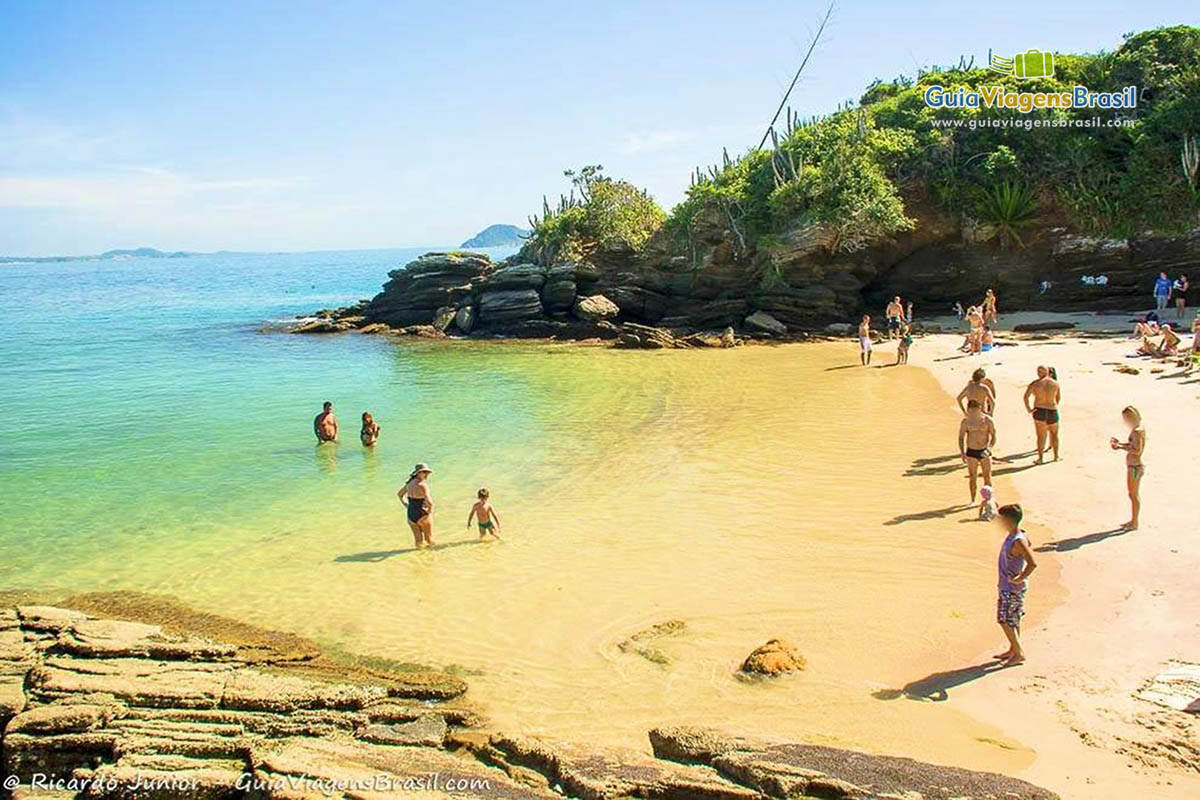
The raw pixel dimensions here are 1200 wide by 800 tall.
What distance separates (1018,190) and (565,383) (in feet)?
57.2

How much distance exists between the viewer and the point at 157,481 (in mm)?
15633

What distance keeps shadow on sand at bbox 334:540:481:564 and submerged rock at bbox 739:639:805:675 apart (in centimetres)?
517

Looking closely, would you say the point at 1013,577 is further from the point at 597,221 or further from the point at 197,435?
the point at 597,221

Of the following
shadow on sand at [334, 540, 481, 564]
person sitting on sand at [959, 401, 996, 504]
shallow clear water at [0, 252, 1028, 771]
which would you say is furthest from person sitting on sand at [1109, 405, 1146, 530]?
shadow on sand at [334, 540, 481, 564]

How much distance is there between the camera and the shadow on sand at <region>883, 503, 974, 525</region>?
443 inches

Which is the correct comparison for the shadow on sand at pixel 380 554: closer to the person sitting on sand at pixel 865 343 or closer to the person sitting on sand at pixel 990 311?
the person sitting on sand at pixel 865 343

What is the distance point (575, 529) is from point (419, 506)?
230cm

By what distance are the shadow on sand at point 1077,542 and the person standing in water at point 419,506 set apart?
7.85 metres

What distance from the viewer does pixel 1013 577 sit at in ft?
23.7

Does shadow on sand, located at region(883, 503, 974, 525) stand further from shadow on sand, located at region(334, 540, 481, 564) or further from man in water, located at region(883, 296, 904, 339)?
man in water, located at region(883, 296, 904, 339)

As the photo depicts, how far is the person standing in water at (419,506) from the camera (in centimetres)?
1138

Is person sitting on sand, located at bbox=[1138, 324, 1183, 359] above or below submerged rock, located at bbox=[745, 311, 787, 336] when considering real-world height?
below

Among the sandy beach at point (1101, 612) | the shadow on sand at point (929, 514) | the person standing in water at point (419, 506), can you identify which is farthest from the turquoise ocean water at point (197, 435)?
the sandy beach at point (1101, 612)

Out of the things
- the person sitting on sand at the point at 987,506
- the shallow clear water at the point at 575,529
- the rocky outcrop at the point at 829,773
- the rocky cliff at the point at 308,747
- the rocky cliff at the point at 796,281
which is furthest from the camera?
the rocky cliff at the point at 796,281
